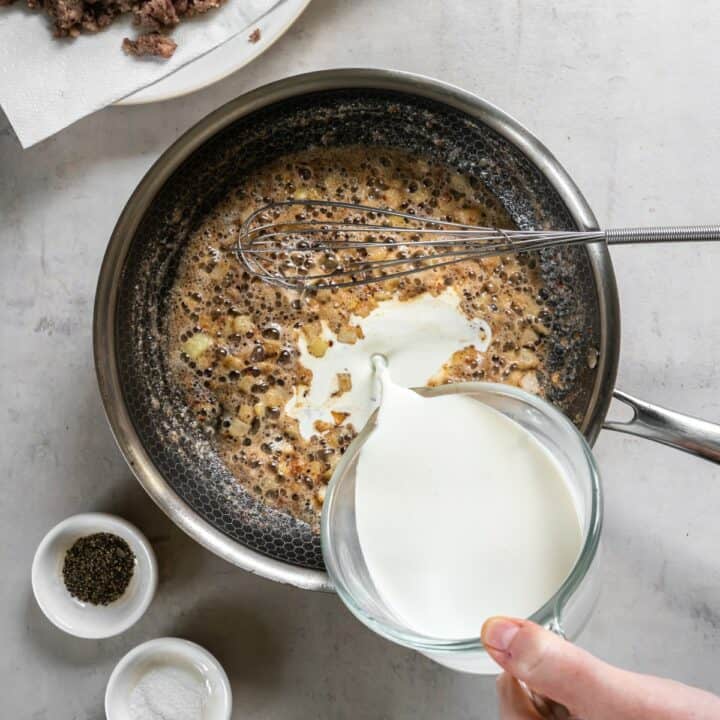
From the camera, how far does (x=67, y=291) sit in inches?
36.4

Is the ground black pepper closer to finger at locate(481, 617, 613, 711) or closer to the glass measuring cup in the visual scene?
the glass measuring cup

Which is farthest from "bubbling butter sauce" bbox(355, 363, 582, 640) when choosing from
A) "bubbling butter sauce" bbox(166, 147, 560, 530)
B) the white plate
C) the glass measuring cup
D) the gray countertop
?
the white plate

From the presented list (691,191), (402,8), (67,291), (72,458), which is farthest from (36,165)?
(691,191)

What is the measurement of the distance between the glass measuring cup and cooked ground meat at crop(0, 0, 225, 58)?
44 cm

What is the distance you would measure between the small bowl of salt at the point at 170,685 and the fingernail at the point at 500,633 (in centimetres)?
43

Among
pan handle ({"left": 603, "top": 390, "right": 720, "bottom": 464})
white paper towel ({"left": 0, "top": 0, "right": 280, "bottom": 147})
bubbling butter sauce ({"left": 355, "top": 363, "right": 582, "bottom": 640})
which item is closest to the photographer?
bubbling butter sauce ({"left": 355, "top": 363, "right": 582, "bottom": 640})

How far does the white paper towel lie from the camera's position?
33.8 inches

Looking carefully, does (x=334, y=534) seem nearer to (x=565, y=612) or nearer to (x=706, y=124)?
(x=565, y=612)

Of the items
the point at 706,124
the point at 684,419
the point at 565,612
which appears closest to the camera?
the point at 565,612

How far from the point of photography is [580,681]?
0.53m

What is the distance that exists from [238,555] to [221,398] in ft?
0.50

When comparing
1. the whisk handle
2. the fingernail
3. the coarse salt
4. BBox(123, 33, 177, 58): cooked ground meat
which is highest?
BBox(123, 33, 177, 58): cooked ground meat

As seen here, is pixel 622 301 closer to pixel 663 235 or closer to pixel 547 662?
pixel 663 235

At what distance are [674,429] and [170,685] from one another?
572 millimetres
